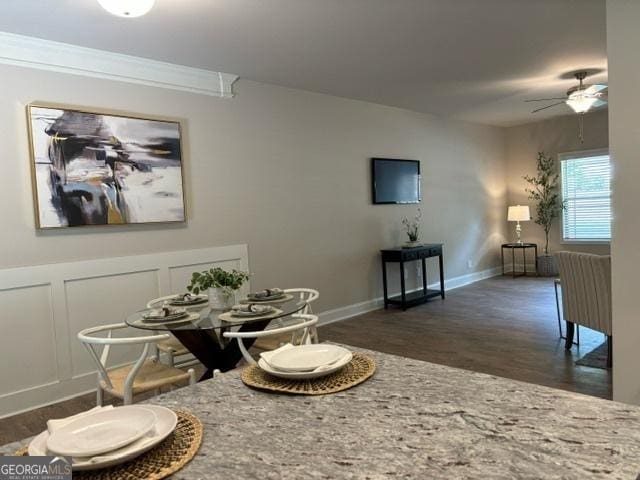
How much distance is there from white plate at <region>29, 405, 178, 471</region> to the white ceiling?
2634 millimetres

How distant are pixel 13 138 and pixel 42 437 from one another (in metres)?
3.00

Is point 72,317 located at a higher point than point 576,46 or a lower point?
lower

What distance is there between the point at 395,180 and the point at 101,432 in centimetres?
562

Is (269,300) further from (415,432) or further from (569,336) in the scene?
(569,336)

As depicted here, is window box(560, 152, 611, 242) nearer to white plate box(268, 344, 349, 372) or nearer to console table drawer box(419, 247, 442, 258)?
console table drawer box(419, 247, 442, 258)

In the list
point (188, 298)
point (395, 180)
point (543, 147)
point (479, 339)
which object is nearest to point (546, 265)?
point (543, 147)

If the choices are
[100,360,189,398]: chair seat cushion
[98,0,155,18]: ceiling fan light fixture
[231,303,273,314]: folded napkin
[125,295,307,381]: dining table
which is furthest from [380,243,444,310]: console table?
[98,0,155,18]: ceiling fan light fixture

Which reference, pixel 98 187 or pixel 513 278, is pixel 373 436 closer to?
pixel 98 187

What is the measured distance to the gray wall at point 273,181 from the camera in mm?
3316

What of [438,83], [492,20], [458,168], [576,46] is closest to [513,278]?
→ [458,168]

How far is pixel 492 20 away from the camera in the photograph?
10.9ft

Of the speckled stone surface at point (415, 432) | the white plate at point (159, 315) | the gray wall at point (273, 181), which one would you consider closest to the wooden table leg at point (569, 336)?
the gray wall at point (273, 181)

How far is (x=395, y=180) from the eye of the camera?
620cm

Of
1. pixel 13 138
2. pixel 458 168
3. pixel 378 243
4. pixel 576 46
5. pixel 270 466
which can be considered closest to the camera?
pixel 270 466
